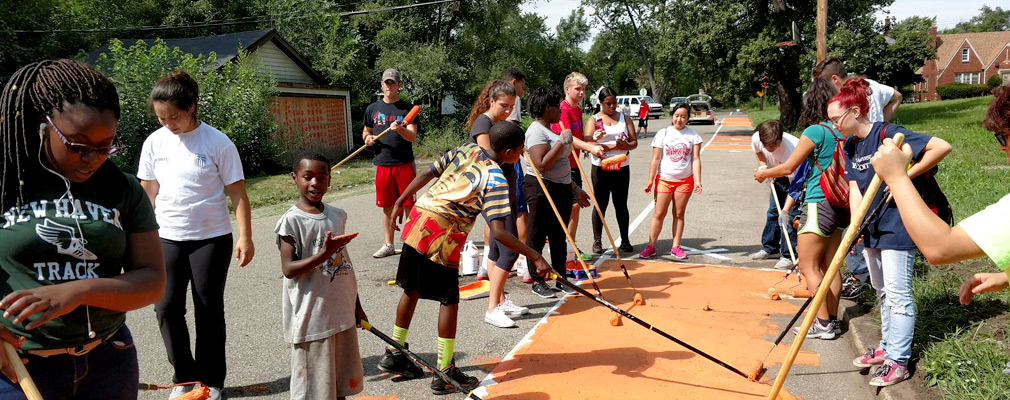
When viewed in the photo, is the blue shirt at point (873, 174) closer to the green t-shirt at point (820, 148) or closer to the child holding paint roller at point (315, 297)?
the green t-shirt at point (820, 148)

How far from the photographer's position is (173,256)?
3.90m

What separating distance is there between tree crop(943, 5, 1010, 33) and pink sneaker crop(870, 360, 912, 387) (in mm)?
147788

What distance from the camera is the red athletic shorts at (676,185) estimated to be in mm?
7676

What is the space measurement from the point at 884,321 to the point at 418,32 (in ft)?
82.7

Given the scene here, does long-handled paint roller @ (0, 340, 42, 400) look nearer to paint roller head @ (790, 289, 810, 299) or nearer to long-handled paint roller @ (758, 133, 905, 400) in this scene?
long-handled paint roller @ (758, 133, 905, 400)

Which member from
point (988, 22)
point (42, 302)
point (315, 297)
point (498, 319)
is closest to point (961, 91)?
point (498, 319)

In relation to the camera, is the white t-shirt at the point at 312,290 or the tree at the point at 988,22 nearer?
the white t-shirt at the point at 312,290

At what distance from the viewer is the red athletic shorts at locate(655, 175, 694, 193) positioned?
768cm

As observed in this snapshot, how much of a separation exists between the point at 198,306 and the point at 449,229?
1532mm

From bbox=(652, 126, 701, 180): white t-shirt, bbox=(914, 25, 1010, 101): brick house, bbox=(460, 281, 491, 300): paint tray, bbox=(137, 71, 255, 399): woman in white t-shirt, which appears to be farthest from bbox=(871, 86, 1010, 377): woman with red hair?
bbox=(914, 25, 1010, 101): brick house

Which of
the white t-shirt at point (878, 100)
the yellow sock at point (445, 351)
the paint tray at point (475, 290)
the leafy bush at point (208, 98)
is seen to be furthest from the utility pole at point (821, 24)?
the yellow sock at point (445, 351)

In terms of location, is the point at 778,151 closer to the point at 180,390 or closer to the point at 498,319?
the point at 498,319

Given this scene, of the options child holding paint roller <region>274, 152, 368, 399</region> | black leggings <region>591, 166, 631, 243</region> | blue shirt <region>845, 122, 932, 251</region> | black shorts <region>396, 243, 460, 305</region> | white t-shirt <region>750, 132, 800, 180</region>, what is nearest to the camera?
child holding paint roller <region>274, 152, 368, 399</region>

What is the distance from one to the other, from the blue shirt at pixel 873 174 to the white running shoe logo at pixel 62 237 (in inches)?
158
